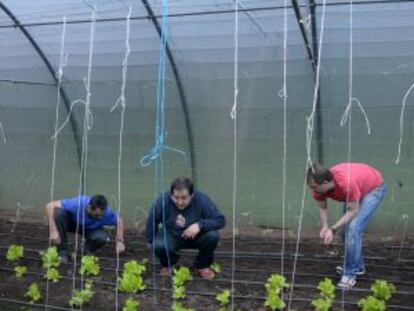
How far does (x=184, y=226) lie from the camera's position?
223 inches

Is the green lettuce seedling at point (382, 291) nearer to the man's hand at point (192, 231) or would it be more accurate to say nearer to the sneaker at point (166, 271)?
the man's hand at point (192, 231)

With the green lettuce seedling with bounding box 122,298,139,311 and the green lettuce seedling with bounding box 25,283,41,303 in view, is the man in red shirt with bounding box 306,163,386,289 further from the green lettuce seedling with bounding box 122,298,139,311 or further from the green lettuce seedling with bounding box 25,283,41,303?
the green lettuce seedling with bounding box 25,283,41,303

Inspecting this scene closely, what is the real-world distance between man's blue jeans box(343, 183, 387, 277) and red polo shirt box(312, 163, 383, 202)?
0.18 feet

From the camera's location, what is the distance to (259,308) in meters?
4.98

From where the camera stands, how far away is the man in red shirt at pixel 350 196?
16.8ft

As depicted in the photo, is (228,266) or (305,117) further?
(305,117)

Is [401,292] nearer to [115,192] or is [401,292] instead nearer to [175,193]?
[175,193]

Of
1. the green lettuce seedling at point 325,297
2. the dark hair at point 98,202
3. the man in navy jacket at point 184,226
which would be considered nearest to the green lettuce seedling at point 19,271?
the dark hair at point 98,202

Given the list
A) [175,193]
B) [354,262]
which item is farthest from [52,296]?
[354,262]

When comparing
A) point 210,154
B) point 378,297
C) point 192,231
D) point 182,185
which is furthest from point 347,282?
point 210,154

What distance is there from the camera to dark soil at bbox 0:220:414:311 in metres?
5.15

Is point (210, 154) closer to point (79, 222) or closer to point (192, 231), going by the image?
point (79, 222)

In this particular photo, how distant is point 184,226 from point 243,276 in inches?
27.9

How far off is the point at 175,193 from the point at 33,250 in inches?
93.7
